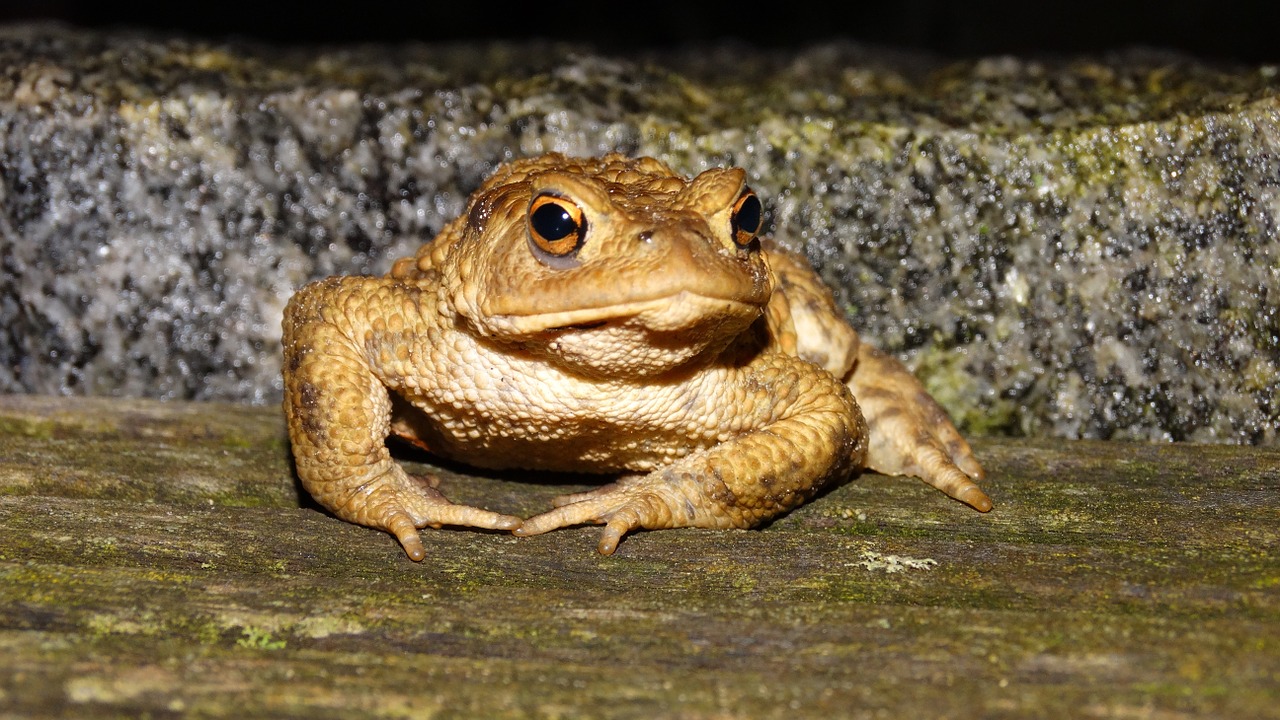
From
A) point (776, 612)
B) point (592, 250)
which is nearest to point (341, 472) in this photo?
point (592, 250)

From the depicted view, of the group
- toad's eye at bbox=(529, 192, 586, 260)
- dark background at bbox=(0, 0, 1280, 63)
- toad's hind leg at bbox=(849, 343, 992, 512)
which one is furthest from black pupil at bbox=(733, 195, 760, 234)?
dark background at bbox=(0, 0, 1280, 63)

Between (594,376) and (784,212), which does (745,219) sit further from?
(784,212)

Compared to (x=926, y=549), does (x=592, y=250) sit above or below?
above

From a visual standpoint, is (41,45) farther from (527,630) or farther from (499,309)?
(527,630)

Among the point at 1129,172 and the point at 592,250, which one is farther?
the point at 1129,172

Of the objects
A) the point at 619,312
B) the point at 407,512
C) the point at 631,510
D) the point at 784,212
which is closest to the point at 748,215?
the point at 619,312

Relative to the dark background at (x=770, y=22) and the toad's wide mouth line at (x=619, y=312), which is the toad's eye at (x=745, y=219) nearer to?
the toad's wide mouth line at (x=619, y=312)
